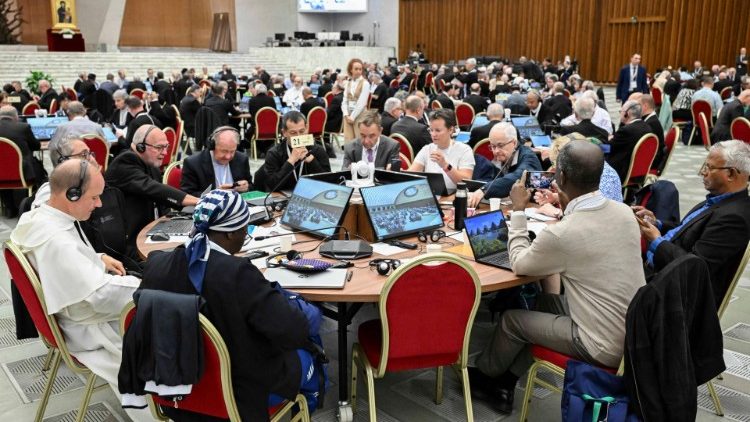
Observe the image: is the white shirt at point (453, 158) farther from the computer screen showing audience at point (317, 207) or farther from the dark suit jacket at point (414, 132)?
the dark suit jacket at point (414, 132)

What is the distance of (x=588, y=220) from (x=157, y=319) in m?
1.55

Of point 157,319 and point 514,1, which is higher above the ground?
point 514,1

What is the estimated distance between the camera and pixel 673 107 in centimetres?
1105

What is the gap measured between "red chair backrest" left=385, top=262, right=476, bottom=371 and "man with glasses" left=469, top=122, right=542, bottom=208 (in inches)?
56.8

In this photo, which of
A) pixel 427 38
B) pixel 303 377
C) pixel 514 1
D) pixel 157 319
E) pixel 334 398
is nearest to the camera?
pixel 157 319

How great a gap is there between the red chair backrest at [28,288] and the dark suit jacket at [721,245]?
256 centimetres

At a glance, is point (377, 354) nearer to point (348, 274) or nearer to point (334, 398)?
point (348, 274)

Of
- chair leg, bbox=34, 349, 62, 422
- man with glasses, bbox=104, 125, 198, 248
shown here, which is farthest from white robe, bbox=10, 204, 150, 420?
man with glasses, bbox=104, 125, 198, 248

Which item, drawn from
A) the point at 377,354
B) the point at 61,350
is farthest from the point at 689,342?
the point at 61,350

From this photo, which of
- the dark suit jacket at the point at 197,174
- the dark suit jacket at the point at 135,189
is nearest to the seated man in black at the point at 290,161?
the dark suit jacket at the point at 197,174

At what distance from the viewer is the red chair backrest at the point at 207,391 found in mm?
1834

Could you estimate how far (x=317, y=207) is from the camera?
A: 3145 mm

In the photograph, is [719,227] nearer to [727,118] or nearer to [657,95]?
[727,118]

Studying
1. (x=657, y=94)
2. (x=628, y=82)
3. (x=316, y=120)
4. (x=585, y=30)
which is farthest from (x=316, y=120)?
(x=585, y=30)
